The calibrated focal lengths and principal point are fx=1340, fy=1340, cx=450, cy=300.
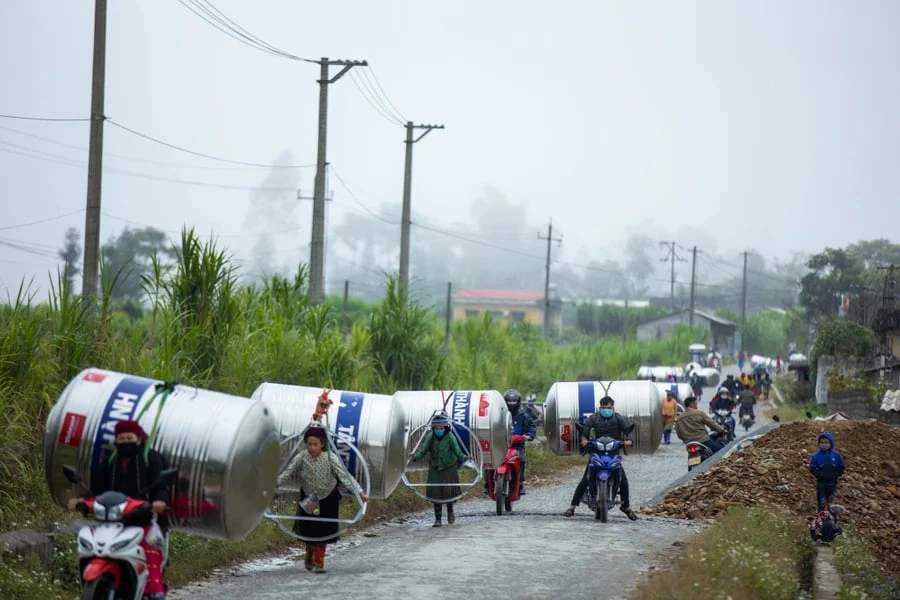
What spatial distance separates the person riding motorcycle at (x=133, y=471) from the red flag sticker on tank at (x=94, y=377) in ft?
2.84

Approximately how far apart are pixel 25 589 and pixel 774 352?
132937 mm

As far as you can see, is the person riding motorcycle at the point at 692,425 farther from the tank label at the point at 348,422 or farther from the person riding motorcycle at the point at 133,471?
the person riding motorcycle at the point at 133,471

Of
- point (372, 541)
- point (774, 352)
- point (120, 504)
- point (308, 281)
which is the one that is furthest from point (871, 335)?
point (774, 352)

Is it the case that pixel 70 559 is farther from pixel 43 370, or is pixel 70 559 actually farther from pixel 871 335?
pixel 871 335

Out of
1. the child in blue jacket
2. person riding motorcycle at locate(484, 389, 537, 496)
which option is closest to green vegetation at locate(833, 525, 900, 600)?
the child in blue jacket

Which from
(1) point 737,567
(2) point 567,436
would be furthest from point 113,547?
(2) point 567,436

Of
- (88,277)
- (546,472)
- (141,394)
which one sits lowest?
(546,472)

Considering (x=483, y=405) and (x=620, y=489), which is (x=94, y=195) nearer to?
(x=483, y=405)

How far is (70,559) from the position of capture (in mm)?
12328

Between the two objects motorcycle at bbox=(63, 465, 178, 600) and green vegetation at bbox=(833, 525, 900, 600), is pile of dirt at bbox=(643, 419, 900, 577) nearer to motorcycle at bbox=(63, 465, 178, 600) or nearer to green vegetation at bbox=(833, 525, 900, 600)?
green vegetation at bbox=(833, 525, 900, 600)

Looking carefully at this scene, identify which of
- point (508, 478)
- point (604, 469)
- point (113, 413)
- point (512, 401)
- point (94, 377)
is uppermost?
point (94, 377)

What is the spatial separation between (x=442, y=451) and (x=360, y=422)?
→ 2945 mm

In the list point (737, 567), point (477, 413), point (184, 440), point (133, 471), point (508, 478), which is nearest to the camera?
point (133, 471)

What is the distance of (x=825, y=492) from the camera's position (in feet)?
66.3
